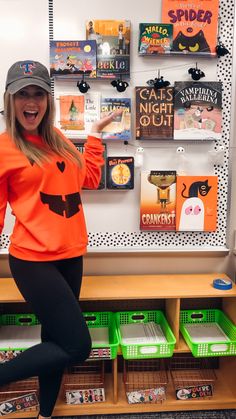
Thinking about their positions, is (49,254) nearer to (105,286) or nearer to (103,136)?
(105,286)

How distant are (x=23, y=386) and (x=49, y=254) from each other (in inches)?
37.5

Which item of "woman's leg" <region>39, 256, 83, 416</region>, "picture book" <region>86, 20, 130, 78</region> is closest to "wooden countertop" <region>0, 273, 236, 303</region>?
"woman's leg" <region>39, 256, 83, 416</region>

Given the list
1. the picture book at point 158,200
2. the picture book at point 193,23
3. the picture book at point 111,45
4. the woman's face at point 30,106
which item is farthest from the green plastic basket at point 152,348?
the picture book at point 193,23

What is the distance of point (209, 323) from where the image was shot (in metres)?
2.14

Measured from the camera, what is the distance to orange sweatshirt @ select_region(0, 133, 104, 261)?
1.42m

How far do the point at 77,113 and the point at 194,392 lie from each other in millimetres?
1608

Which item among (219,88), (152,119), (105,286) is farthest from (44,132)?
(219,88)

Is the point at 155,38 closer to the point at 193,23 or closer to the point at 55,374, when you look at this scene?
the point at 193,23

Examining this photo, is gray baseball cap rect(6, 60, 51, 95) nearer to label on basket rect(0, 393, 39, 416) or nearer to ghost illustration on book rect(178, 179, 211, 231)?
ghost illustration on book rect(178, 179, 211, 231)

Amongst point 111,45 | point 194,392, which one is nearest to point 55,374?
point 194,392

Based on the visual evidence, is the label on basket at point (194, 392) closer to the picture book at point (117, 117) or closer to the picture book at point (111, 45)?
the picture book at point (117, 117)

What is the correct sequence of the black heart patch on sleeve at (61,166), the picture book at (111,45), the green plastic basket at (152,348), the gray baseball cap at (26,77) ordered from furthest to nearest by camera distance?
the picture book at (111,45) → the green plastic basket at (152,348) → the black heart patch on sleeve at (61,166) → the gray baseball cap at (26,77)

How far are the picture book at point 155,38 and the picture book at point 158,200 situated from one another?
2.07 feet

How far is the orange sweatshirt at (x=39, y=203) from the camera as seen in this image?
142 cm
